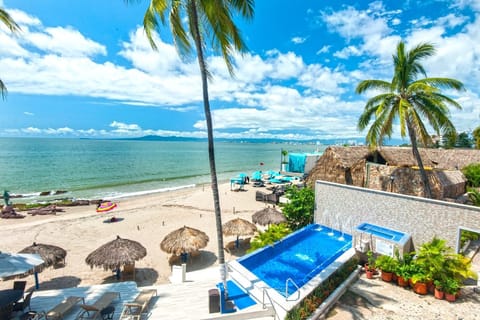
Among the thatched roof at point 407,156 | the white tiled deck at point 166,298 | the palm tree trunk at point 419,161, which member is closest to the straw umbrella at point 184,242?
the white tiled deck at point 166,298

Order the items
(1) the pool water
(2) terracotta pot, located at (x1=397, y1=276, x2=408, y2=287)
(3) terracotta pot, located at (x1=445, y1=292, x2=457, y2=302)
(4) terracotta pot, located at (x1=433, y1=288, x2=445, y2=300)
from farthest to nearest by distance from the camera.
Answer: (1) the pool water → (2) terracotta pot, located at (x1=397, y1=276, x2=408, y2=287) → (4) terracotta pot, located at (x1=433, y1=288, x2=445, y2=300) → (3) terracotta pot, located at (x1=445, y1=292, x2=457, y2=302)

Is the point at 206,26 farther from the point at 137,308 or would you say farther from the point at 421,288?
the point at 421,288

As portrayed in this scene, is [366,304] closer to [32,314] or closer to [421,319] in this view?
[421,319]

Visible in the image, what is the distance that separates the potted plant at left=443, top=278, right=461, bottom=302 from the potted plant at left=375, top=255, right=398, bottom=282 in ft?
4.29

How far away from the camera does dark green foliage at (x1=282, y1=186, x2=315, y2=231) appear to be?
12.6 meters

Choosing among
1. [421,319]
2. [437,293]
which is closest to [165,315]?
[421,319]

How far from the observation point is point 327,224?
1173cm

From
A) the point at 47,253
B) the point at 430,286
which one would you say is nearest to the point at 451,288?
the point at 430,286

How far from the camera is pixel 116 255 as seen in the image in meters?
9.12

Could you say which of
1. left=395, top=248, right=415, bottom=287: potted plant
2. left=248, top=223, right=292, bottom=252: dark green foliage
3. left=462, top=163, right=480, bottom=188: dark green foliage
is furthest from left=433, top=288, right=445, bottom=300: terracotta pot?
left=462, top=163, right=480, bottom=188: dark green foliage

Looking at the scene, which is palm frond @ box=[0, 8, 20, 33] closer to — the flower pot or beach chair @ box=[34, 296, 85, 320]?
beach chair @ box=[34, 296, 85, 320]

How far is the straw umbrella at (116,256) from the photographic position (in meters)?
8.94

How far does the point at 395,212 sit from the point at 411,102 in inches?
213

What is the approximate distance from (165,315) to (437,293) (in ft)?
25.4
